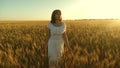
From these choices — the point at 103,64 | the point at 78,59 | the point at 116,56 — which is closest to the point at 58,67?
the point at 78,59

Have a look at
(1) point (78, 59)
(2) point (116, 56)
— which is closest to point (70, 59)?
(1) point (78, 59)

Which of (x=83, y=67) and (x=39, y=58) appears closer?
(x=83, y=67)

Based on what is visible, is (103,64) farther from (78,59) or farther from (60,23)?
(60,23)

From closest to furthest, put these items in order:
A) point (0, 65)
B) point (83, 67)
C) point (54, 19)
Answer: point (83, 67)
point (0, 65)
point (54, 19)

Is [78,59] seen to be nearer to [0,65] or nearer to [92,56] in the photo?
[92,56]

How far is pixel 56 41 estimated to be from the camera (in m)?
4.68

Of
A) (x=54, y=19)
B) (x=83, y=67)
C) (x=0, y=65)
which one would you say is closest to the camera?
(x=83, y=67)

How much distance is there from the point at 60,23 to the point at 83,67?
41.7 inches

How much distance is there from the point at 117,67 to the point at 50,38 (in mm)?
1287

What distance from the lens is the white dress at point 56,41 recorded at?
464cm

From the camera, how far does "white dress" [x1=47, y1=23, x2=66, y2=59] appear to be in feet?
15.2

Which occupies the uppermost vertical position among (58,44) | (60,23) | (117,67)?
(60,23)

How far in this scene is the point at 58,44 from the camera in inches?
184

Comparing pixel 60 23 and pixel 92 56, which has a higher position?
pixel 60 23
